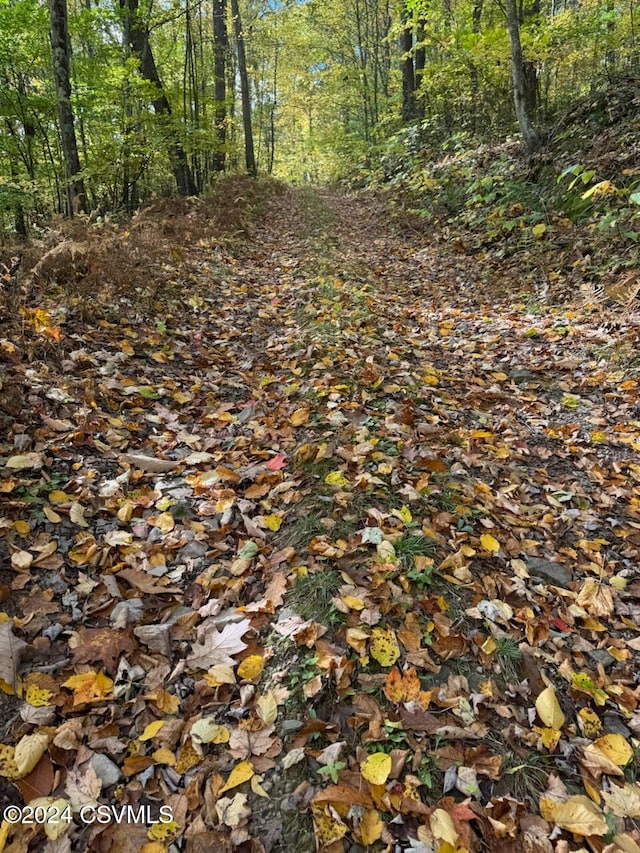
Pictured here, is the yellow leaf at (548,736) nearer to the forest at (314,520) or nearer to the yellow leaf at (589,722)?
the forest at (314,520)

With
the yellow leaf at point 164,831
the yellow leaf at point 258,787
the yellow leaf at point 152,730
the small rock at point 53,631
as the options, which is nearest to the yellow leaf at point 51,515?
the small rock at point 53,631

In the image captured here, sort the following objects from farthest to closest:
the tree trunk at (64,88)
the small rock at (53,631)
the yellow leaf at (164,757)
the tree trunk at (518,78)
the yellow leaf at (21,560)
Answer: the tree trunk at (518,78)
the tree trunk at (64,88)
the yellow leaf at (21,560)
the small rock at (53,631)
the yellow leaf at (164,757)

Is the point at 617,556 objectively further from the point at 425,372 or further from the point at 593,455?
the point at 425,372

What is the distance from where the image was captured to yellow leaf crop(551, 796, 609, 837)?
74.7 inches

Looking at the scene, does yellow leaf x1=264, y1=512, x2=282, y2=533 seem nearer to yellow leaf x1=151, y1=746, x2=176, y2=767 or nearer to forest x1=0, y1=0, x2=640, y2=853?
forest x1=0, y1=0, x2=640, y2=853

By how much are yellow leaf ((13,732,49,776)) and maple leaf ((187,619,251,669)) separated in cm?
65

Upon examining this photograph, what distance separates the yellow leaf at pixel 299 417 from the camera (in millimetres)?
4338

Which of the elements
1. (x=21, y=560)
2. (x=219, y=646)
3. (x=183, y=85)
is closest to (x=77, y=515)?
(x=21, y=560)

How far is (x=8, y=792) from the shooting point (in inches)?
74.9

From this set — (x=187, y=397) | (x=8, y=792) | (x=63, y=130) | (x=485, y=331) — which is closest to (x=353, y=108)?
(x=63, y=130)

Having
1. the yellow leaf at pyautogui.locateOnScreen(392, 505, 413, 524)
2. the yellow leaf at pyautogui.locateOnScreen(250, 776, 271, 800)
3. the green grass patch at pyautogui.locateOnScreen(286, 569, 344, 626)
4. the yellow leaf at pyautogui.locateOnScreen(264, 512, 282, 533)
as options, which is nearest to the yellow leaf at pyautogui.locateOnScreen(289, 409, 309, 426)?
the yellow leaf at pyautogui.locateOnScreen(264, 512, 282, 533)

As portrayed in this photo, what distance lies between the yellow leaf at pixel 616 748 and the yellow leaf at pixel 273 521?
1955 mm

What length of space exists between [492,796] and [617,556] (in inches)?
76.2

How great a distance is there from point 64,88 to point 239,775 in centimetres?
847
